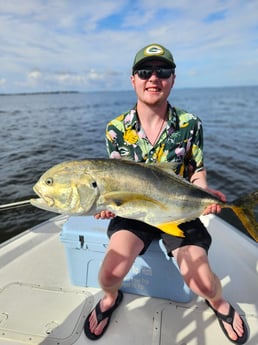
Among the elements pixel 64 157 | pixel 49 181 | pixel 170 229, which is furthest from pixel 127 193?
pixel 64 157

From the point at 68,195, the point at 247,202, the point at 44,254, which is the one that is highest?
the point at 68,195

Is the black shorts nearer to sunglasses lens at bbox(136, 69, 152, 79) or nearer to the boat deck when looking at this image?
the boat deck

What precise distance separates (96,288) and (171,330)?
3.25 ft

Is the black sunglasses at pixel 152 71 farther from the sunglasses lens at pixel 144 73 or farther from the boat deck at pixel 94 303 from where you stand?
the boat deck at pixel 94 303

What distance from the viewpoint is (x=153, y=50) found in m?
2.70

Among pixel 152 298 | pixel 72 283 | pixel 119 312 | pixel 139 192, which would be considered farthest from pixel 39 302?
pixel 139 192

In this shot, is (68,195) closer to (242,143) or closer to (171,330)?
(171,330)

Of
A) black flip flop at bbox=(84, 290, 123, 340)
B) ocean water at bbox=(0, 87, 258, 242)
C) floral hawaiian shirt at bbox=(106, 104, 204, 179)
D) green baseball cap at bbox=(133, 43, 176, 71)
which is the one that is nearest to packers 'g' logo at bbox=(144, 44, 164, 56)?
green baseball cap at bbox=(133, 43, 176, 71)

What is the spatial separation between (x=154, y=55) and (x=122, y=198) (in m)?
1.42

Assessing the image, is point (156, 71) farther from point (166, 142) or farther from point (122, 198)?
point (122, 198)

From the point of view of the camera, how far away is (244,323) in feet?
8.81

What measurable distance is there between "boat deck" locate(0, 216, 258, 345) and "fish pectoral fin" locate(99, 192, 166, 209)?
137 centimetres

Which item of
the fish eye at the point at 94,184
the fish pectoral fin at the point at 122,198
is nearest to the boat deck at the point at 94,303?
the fish pectoral fin at the point at 122,198

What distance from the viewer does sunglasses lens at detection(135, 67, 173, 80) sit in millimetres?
2715
